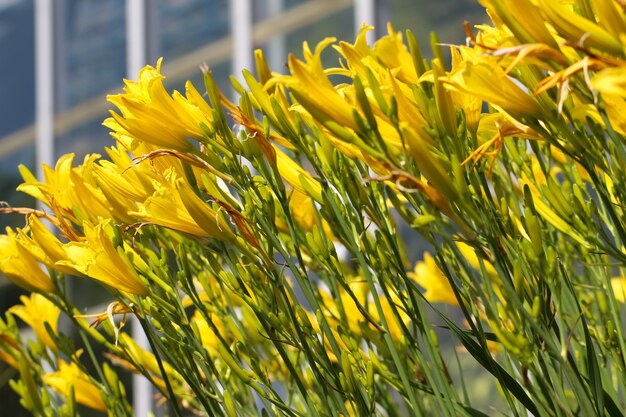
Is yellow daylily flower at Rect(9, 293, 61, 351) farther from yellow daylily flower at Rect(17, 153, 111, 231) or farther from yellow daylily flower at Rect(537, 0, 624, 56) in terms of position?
yellow daylily flower at Rect(537, 0, 624, 56)

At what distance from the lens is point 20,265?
73 cm

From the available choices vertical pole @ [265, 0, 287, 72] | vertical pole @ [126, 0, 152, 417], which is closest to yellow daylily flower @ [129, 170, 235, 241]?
vertical pole @ [265, 0, 287, 72]

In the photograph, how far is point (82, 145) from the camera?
12.2ft

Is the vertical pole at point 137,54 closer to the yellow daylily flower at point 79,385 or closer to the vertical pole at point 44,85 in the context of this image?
the vertical pole at point 44,85

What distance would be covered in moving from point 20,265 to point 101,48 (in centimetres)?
309

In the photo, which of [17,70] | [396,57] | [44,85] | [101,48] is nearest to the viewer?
[396,57]

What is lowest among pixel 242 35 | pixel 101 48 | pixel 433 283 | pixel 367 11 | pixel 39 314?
pixel 433 283

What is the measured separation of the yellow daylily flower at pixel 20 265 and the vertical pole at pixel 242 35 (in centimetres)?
230

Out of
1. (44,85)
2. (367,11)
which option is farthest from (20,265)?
(44,85)

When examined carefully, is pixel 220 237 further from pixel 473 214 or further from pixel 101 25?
pixel 101 25

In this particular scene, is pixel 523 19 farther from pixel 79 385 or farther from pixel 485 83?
pixel 79 385

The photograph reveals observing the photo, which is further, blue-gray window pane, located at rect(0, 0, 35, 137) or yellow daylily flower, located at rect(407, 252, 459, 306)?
blue-gray window pane, located at rect(0, 0, 35, 137)

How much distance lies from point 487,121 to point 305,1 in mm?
2403

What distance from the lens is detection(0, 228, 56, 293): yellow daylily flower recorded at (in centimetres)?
72
